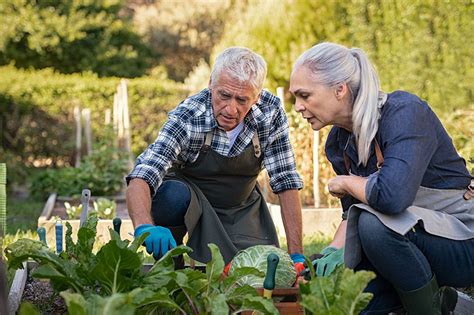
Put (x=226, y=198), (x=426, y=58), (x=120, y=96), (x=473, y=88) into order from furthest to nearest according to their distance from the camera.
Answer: (x=120, y=96)
(x=426, y=58)
(x=473, y=88)
(x=226, y=198)

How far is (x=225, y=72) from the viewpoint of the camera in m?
3.50

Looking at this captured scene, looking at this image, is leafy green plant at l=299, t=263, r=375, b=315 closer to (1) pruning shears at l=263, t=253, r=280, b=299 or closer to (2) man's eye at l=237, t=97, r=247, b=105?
(1) pruning shears at l=263, t=253, r=280, b=299

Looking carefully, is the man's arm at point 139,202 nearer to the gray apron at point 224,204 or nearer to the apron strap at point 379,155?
the gray apron at point 224,204

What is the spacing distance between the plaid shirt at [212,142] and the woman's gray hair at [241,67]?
19cm

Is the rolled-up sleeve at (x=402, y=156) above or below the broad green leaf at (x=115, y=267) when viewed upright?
above

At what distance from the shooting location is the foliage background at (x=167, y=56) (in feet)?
25.6

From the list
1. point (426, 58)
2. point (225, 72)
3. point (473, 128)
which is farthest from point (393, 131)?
point (426, 58)

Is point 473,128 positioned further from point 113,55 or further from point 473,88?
point 113,55

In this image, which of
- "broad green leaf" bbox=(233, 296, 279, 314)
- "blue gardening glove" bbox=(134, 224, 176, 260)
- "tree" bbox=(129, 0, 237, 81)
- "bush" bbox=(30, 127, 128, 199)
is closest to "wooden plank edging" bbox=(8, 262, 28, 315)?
"blue gardening glove" bbox=(134, 224, 176, 260)

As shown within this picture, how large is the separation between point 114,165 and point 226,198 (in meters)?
5.10

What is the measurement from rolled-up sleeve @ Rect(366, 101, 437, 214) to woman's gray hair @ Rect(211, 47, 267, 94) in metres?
0.78

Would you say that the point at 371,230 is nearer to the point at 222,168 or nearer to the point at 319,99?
the point at 319,99

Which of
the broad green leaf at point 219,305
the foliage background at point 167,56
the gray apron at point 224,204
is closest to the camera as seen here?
the broad green leaf at point 219,305

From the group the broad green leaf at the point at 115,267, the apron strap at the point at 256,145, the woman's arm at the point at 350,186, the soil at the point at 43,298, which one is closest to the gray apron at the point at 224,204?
the apron strap at the point at 256,145
